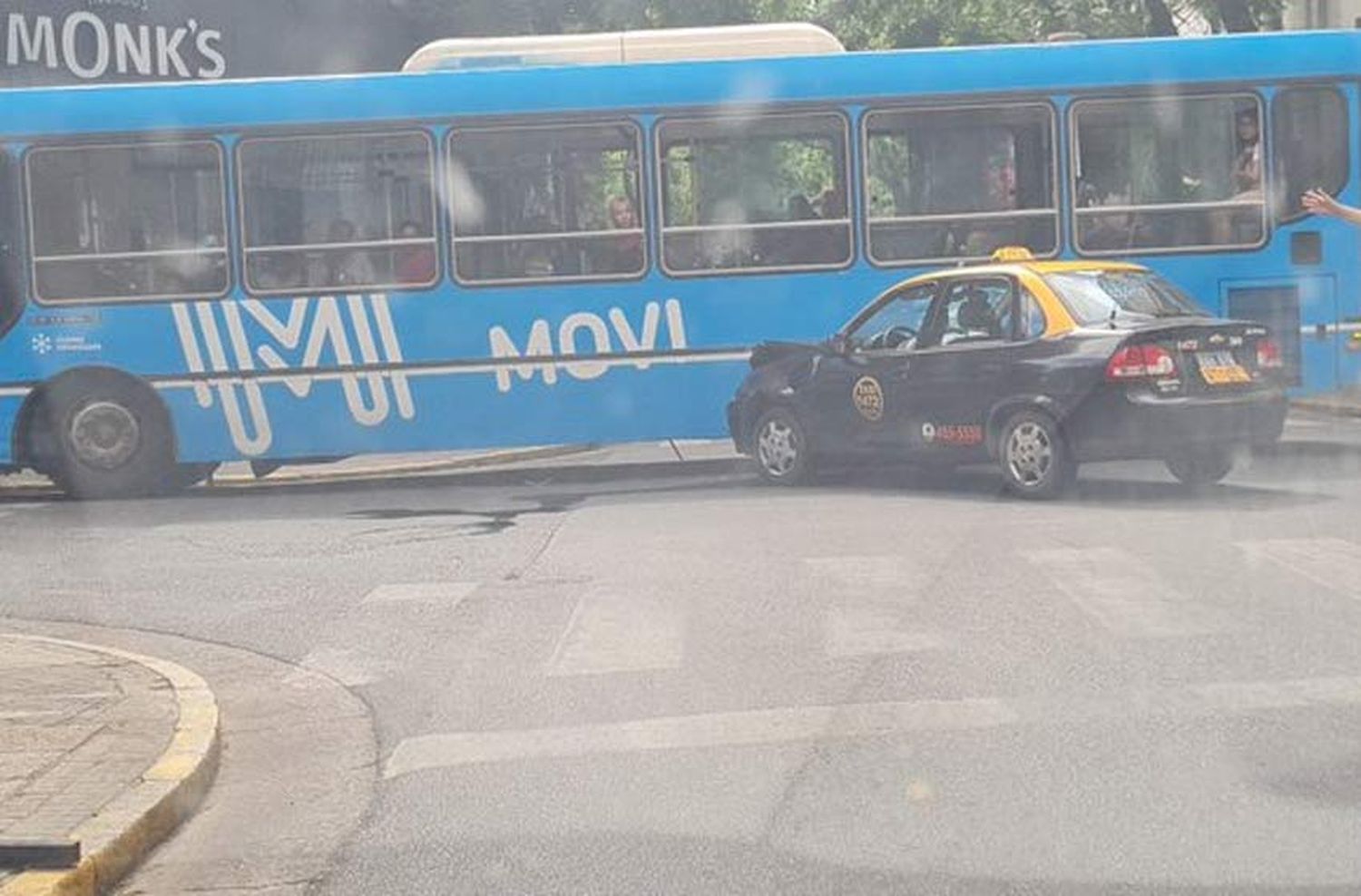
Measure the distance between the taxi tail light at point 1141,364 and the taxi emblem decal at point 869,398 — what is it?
2080mm

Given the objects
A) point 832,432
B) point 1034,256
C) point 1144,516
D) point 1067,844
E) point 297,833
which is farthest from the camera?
point 1034,256

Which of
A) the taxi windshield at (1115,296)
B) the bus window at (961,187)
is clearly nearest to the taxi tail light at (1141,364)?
the taxi windshield at (1115,296)

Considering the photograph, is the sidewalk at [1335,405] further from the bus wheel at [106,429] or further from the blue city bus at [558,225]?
the bus wheel at [106,429]

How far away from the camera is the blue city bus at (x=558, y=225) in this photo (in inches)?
670

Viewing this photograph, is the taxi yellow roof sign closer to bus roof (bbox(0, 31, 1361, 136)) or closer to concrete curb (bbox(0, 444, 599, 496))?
bus roof (bbox(0, 31, 1361, 136))

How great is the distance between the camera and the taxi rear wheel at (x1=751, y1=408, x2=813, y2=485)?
15945mm

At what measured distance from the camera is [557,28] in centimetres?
3578

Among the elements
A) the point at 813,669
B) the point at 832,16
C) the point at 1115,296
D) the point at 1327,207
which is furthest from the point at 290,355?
the point at 832,16

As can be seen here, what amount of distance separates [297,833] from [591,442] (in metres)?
10.5

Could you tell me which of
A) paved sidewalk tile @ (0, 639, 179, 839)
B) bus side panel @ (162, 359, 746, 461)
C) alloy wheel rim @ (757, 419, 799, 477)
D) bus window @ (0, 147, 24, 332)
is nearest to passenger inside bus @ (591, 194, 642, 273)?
bus side panel @ (162, 359, 746, 461)

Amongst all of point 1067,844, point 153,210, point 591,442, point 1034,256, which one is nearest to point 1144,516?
point 1034,256

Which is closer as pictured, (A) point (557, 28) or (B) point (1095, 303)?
(B) point (1095, 303)

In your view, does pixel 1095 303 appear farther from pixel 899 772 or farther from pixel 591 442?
pixel 899 772

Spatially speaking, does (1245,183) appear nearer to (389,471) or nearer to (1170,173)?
(1170,173)
